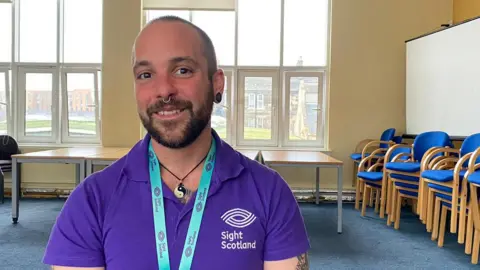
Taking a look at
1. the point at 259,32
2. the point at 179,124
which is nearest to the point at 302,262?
the point at 179,124

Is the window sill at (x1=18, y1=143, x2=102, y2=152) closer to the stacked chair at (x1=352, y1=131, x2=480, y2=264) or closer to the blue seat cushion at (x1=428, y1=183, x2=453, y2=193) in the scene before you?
the stacked chair at (x1=352, y1=131, x2=480, y2=264)

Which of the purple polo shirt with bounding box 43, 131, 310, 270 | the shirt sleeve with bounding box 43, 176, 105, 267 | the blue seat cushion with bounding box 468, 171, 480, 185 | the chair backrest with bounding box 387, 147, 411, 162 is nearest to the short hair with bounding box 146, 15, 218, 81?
the purple polo shirt with bounding box 43, 131, 310, 270

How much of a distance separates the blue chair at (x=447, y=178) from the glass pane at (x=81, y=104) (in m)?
4.42

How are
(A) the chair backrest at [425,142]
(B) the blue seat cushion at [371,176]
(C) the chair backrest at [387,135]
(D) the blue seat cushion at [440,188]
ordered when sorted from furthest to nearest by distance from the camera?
1. (C) the chair backrest at [387,135]
2. (B) the blue seat cushion at [371,176]
3. (A) the chair backrest at [425,142]
4. (D) the blue seat cushion at [440,188]

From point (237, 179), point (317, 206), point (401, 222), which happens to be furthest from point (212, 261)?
point (317, 206)

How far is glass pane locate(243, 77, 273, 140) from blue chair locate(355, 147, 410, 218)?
1.50 meters

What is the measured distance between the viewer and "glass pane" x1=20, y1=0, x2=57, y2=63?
580 cm

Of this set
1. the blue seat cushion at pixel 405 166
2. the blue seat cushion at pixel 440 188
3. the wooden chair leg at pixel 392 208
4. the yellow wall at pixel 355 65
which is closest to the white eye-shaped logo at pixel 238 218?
the blue seat cushion at pixel 440 188

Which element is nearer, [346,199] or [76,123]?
[346,199]

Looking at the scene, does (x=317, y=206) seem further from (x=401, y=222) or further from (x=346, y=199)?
(x=401, y=222)

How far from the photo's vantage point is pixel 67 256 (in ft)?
2.97

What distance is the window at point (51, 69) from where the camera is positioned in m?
5.77

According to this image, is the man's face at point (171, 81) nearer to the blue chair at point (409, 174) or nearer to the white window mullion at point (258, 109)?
the blue chair at point (409, 174)

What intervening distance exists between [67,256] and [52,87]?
5.53 metres
